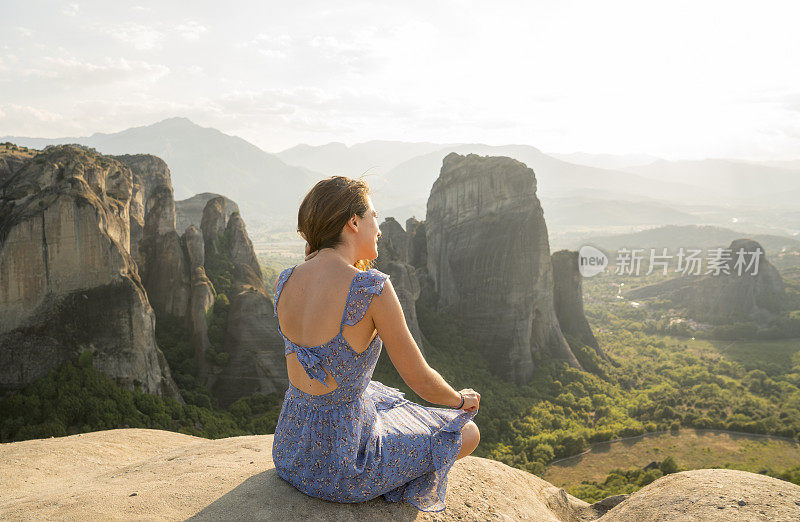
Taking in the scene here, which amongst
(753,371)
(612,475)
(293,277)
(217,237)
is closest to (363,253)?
(293,277)

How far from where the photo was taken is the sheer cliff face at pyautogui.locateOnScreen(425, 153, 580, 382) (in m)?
31.7

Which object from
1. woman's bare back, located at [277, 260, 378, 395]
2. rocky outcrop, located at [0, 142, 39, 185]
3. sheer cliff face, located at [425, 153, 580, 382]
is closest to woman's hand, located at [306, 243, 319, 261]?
woman's bare back, located at [277, 260, 378, 395]

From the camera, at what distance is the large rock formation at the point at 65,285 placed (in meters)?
12.4

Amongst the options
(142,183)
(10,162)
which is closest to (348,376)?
(10,162)

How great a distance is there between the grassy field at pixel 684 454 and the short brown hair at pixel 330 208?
21257 mm

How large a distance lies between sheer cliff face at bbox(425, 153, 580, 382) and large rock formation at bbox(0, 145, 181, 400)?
71.6 ft

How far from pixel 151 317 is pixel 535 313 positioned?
2508 cm

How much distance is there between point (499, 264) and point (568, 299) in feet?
28.1

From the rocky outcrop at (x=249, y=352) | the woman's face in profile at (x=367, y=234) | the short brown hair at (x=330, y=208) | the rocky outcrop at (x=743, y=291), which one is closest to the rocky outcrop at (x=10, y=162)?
the rocky outcrop at (x=249, y=352)

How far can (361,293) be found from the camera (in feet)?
9.65

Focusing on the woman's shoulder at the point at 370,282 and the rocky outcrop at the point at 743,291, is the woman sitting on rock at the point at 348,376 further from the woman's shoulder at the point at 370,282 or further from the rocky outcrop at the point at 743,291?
the rocky outcrop at the point at 743,291

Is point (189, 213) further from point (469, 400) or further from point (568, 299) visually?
point (469, 400)

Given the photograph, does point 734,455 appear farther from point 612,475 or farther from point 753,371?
point 753,371

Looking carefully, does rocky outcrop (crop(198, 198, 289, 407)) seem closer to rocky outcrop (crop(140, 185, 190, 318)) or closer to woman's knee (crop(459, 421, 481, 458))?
rocky outcrop (crop(140, 185, 190, 318))
